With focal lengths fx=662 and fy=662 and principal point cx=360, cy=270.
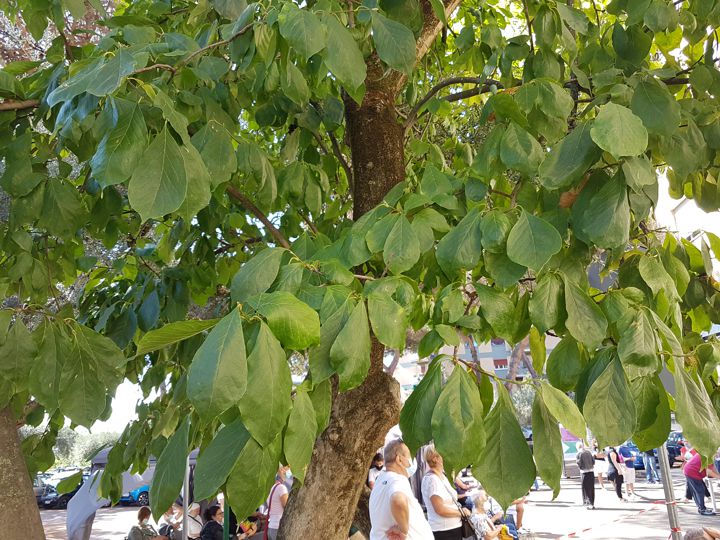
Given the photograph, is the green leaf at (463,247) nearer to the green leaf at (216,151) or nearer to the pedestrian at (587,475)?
the green leaf at (216,151)

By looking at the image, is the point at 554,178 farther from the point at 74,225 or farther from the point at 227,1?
the point at 74,225

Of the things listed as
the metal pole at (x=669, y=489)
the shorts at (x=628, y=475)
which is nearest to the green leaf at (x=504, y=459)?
the metal pole at (x=669, y=489)

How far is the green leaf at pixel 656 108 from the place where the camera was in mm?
1425

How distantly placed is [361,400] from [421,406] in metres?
1.23

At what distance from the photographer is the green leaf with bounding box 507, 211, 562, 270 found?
124cm

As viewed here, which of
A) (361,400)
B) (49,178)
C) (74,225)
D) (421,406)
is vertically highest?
(49,178)

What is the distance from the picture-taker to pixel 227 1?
5.85 feet

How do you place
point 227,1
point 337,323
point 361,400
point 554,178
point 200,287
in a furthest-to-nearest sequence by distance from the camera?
point 200,287 → point 361,400 → point 227,1 → point 554,178 → point 337,323

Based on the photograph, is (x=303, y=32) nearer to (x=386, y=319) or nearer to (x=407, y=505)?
(x=386, y=319)

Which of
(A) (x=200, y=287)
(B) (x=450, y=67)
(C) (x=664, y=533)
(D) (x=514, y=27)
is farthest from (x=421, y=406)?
(C) (x=664, y=533)

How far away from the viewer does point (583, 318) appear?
1.29 metres

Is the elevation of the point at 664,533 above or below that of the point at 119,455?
below

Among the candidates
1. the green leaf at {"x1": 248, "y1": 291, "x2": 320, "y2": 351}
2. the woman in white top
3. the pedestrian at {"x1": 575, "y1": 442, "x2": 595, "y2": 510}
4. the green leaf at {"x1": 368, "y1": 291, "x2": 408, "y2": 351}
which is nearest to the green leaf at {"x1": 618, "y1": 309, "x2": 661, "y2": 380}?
the green leaf at {"x1": 368, "y1": 291, "x2": 408, "y2": 351}

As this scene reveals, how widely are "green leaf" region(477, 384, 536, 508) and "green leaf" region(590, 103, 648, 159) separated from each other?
0.48 meters
